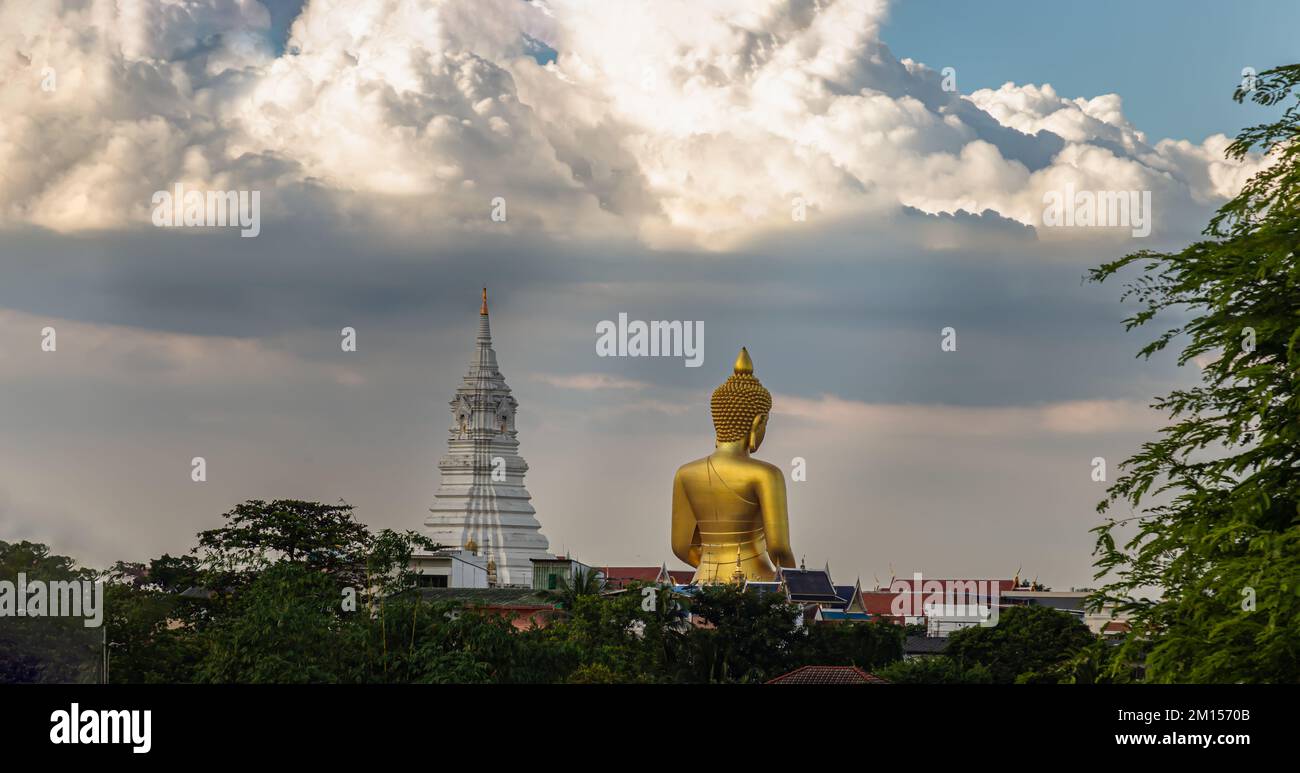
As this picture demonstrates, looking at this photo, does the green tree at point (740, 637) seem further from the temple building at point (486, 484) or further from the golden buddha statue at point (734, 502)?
the temple building at point (486, 484)

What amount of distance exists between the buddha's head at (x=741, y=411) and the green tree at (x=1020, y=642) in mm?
11249

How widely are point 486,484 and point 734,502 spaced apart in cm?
5334

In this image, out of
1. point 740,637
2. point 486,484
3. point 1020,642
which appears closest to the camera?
point 740,637

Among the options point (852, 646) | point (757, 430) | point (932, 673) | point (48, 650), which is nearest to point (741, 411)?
point (757, 430)

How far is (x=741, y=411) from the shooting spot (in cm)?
6806

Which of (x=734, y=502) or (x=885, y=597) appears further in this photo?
(x=885, y=597)

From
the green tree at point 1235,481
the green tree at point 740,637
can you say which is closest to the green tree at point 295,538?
the green tree at point 740,637

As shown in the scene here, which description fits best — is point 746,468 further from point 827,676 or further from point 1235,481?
point 1235,481

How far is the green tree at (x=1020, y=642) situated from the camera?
61094 millimetres

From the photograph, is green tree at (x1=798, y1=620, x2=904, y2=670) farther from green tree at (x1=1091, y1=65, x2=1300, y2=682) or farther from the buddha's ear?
green tree at (x1=1091, y1=65, x2=1300, y2=682)

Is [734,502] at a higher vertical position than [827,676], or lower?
higher
